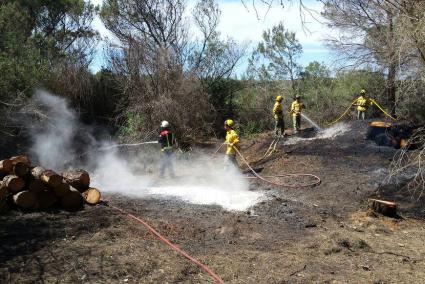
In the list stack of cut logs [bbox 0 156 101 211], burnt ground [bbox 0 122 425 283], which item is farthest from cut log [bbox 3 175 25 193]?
burnt ground [bbox 0 122 425 283]

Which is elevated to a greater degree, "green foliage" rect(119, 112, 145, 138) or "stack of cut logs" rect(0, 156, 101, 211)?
"green foliage" rect(119, 112, 145, 138)

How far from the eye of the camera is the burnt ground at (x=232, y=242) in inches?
219

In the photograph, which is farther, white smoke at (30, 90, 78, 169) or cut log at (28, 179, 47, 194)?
white smoke at (30, 90, 78, 169)

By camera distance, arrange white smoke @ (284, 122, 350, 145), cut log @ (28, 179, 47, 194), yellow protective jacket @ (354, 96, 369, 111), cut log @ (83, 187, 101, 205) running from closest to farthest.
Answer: cut log @ (28, 179, 47, 194)
cut log @ (83, 187, 101, 205)
white smoke @ (284, 122, 350, 145)
yellow protective jacket @ (354, 96, 369, 111)

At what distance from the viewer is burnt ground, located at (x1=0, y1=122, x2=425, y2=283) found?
5574mm

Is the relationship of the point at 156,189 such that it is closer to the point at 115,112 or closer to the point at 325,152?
the point at 325,152

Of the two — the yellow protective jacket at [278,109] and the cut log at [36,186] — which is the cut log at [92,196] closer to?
the cut log at [36,186]

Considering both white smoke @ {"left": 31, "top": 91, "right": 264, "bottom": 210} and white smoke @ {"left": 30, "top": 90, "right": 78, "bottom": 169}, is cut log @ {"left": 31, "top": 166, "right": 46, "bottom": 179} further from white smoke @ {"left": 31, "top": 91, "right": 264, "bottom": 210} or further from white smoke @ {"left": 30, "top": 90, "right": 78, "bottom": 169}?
white smoke @ {"left": 30, "top": 90, "right": 78, "bottom": 169}

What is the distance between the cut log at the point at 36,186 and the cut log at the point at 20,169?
9.5 inches

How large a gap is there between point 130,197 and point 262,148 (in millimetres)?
8027

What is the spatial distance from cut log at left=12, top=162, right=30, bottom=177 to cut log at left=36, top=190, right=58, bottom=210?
0.46 m

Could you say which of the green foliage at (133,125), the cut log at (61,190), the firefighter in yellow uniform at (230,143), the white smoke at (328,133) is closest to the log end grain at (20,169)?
the cut log at (61,190)

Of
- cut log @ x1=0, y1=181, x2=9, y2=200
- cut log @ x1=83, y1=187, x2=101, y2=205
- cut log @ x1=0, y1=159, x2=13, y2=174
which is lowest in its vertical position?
cut log @ x1=83, y1=187, x2=101, y2=205

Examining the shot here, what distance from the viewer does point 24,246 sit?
6.05 metres
